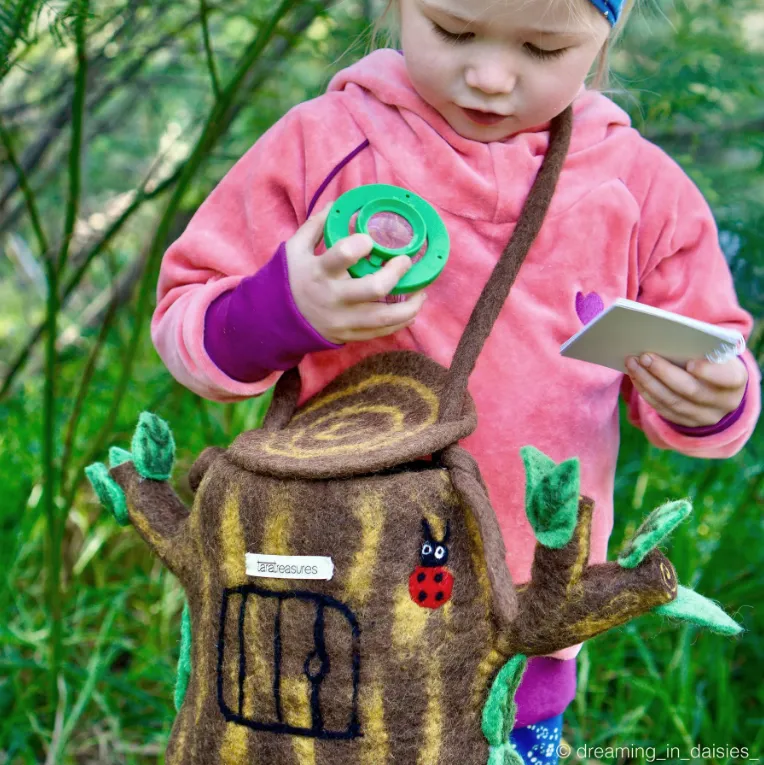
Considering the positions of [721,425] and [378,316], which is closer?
[378,316]

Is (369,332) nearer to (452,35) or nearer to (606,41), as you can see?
(452,35)

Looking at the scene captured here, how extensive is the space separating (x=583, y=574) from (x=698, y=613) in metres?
0.09

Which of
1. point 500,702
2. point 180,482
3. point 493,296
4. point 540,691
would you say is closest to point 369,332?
point 493,296

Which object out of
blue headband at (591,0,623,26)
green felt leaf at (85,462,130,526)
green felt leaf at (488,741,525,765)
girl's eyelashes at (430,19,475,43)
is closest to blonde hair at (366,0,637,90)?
blue headband at (591,0,623,26)

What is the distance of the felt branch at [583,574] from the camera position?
29.1 inches

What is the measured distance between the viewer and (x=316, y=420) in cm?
91

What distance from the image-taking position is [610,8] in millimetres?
881

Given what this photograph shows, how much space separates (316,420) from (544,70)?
1.30 feet

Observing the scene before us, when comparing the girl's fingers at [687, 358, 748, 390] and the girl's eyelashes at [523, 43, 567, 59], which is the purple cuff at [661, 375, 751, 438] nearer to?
the girl's fingers at [687, 358, 748, 390]

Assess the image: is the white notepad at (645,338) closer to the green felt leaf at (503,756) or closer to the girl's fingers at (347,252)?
the girl's fingers at (347,252)

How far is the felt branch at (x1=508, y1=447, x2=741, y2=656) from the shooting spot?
2.42 feet

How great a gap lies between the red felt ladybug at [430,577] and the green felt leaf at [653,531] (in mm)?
147

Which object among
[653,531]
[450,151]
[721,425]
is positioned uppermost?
[450,151]

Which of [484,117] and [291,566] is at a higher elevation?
[484,117]
